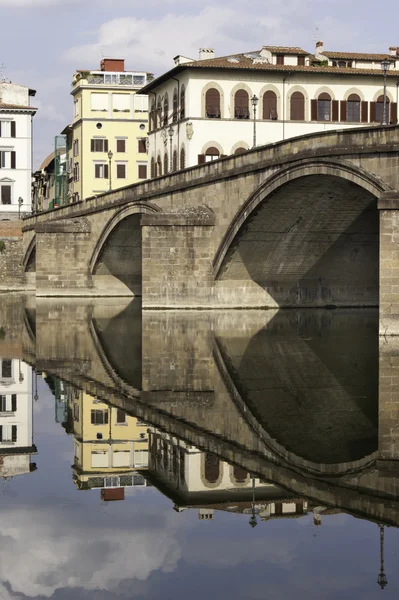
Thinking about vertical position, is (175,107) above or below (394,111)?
above

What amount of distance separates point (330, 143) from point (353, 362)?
10295 millimetres

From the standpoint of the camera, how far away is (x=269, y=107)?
57.6 metres

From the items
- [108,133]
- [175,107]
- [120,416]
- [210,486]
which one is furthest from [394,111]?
[210,486]

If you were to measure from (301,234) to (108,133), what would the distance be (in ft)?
165

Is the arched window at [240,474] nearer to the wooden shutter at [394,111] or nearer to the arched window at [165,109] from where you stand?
the wooden shutter at [394,111]

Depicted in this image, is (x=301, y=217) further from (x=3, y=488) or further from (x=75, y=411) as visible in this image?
(x=3, y=488)

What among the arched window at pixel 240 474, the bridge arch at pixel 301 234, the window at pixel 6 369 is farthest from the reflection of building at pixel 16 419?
the bridge arch at pixel 301 234

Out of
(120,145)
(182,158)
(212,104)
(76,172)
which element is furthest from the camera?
(76,172)

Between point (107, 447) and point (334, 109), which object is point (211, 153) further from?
point (107, 447)

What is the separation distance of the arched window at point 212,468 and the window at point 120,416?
2.58 metres

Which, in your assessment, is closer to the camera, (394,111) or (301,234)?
(301,234)

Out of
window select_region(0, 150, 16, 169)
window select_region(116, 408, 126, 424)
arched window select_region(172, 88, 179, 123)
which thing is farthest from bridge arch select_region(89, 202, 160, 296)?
window select_region(116, 408, 126, 424)

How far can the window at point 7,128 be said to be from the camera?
8525 cm

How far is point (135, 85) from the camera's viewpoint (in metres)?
87.0
